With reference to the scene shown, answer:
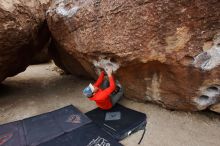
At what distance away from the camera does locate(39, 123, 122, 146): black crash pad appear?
261 centimetres

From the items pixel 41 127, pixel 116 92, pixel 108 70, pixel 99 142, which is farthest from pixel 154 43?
pixel 41 127

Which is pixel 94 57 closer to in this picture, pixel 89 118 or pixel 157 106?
pixel 89 118

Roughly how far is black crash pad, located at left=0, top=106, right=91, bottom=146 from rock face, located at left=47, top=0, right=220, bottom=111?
2.58 ft

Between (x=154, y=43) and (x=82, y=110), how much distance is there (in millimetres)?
1441

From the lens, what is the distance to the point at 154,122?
3.03 metres

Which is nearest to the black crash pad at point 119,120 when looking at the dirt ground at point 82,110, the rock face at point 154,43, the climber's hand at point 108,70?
the dirt ground at point 82,110

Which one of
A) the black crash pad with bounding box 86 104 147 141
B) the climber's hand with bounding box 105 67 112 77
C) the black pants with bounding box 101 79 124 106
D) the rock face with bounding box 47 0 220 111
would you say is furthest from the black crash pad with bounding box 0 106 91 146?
the rock face with bounding box 47 0 220 111

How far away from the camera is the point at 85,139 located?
2.67 metres

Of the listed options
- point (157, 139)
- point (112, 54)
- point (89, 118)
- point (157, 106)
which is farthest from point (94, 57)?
point (157, 139)

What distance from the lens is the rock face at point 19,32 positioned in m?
3.19

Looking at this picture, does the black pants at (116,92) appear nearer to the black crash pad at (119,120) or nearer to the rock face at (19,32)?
the black crash pad at (119,120)

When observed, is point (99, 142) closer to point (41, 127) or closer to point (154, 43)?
point (41, 127)

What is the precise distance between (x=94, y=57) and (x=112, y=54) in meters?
0.35

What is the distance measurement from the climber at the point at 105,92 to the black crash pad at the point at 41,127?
30 centimetres
